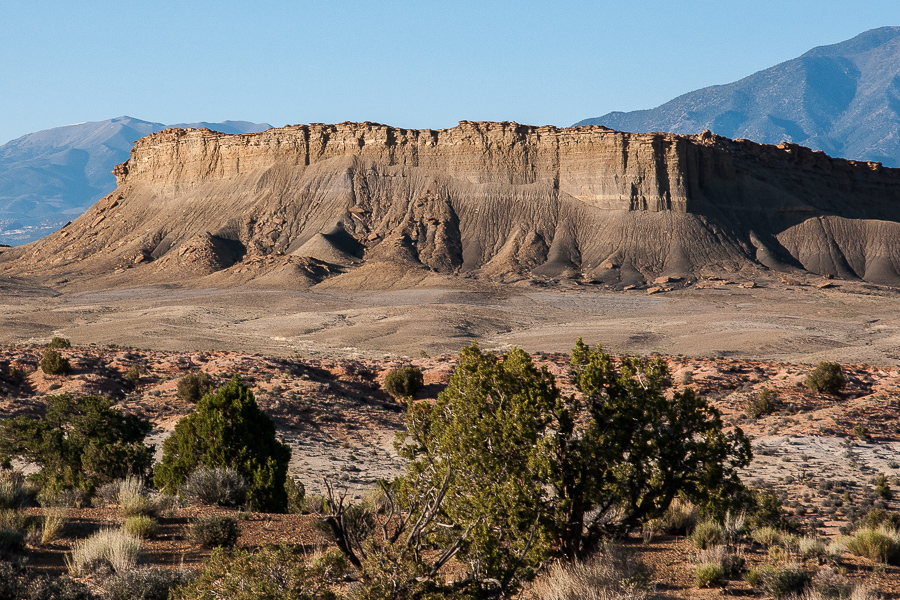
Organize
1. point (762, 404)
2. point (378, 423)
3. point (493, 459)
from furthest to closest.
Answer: point (378, 423), point (762, 404), point (493, 459)

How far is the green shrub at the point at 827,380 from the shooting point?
2634 centimetres

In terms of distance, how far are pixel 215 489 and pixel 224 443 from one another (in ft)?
6.11

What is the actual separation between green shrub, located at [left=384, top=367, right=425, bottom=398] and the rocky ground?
374 mm

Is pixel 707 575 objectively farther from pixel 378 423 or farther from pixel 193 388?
pixel 193 388

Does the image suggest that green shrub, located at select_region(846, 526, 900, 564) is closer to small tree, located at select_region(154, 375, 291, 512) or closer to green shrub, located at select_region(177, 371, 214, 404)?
small tree, located at select_region(154, 375, 291, 512)

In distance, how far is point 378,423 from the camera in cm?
2492

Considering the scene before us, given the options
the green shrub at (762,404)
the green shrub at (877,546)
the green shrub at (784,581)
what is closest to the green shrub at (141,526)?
the green shrub at (784,581)

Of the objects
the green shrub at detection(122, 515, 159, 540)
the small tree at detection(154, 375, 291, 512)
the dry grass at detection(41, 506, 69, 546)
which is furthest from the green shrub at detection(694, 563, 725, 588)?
the dry grass at detection(41, 506, 69, 546)

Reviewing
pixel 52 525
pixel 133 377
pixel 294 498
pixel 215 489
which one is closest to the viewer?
pixel 52 525

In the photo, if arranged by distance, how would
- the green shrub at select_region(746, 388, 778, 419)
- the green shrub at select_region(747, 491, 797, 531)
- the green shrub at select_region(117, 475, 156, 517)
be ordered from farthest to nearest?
the green shrub at select_region(746, 388, 778, 419), the green shrub at select_region(747, 491, 797, 531), the green shrub at select_region(117, 475, 156, 517)

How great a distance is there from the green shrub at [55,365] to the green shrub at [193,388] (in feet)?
14.6

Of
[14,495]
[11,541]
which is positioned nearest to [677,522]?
[11,541]

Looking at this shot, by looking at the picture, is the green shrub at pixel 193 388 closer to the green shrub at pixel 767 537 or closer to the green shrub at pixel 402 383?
the green shrub at pixel 402 383

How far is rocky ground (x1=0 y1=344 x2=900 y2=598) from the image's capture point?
988cm
